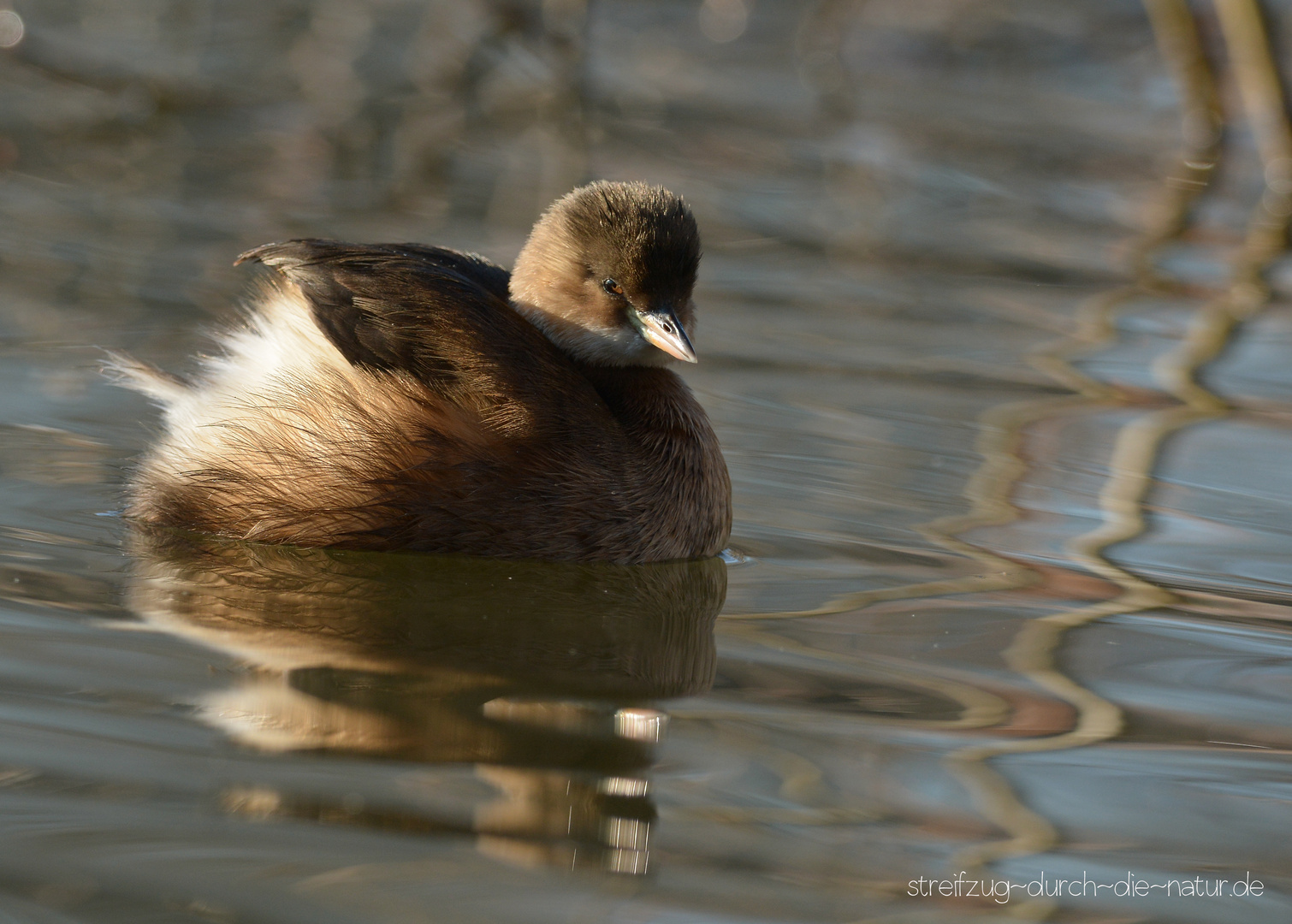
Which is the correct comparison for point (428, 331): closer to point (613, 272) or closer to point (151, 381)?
point (613, 272)

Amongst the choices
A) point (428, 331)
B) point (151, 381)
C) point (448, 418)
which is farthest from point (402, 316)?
point (151, 381)

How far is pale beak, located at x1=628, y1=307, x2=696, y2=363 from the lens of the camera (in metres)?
4.21

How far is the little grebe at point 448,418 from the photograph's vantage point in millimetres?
3883

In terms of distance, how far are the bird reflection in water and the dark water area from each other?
1 cm

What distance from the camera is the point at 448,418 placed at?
3879 mm

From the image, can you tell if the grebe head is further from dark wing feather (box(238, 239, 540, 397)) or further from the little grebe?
dark wing feather (box(238, 239, 540, 397))

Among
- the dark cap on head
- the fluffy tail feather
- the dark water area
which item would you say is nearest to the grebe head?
the dark cap on head

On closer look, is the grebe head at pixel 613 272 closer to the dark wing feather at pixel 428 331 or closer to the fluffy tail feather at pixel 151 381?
the dark wing feather at pixel 428 331

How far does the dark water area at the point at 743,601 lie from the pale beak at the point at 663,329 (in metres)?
0.57

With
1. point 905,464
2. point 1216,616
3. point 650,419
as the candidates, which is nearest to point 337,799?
point 650,419

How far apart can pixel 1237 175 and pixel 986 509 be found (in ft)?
21.8

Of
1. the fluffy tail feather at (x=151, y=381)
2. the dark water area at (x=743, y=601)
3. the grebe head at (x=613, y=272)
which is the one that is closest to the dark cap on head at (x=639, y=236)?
the grebe head at (x=613, y=272)

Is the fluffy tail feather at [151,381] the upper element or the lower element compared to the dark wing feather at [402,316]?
lower

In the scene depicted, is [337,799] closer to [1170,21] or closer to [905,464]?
A: [905,464]
